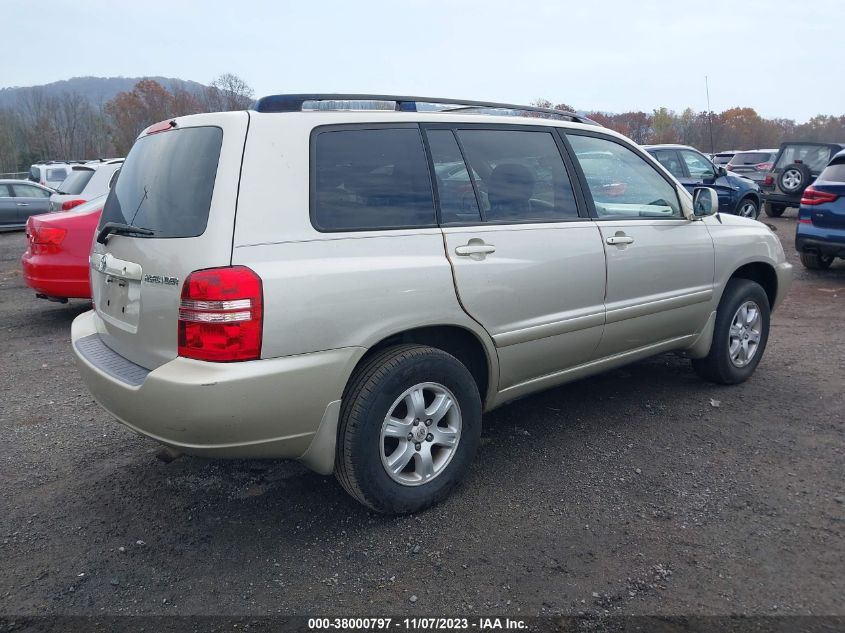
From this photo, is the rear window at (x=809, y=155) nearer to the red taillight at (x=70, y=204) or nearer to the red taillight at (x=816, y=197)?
the red taillight at (x=816, y=197)

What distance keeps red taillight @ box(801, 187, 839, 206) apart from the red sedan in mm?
8378

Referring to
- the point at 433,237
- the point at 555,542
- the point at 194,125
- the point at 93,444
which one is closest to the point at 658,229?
the point at 433,237

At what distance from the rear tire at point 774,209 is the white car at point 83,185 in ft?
44.8

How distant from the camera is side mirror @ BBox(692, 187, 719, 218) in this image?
4562 mm

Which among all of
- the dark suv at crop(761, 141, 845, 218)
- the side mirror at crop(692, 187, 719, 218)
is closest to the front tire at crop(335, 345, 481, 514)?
the side mirror at crop(692, 187, 719, 218)

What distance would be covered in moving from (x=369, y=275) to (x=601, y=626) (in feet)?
5.19

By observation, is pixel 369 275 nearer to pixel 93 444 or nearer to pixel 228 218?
pixel 228 218

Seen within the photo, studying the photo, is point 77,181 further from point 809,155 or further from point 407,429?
point 809,155

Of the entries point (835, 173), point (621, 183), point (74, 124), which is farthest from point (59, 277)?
point (74, 124)

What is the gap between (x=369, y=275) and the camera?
2977 millimetres

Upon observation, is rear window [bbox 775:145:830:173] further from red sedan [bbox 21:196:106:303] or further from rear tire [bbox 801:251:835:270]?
red sedan [bbox 21:196:106:303]

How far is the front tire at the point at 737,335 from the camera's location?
190 inches

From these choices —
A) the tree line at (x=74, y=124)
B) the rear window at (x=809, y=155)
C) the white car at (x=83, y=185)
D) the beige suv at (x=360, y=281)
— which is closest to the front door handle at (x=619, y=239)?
the beige suv at (x=360, y=281)

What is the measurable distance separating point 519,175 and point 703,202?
1.51 meters
